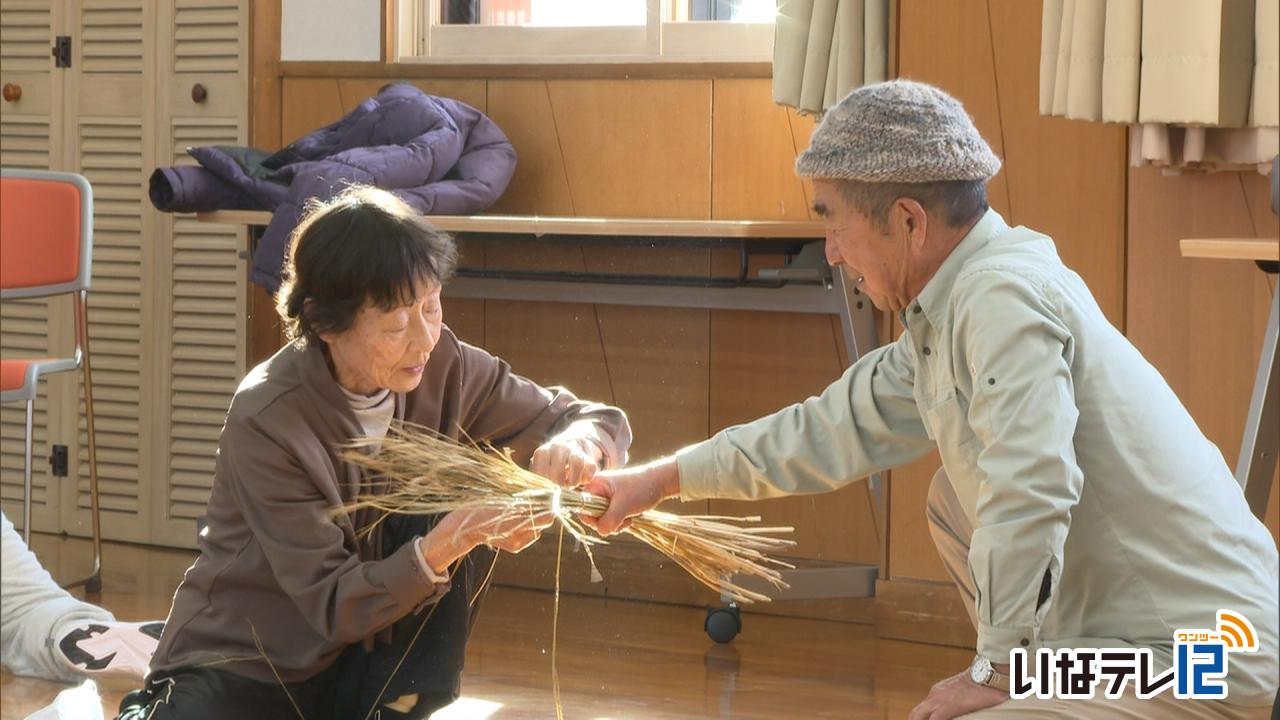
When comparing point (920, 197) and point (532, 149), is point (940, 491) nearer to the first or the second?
point (920, 197)

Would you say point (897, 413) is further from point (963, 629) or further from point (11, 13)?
→ point (11, 13)

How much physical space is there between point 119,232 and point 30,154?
0.30 metres

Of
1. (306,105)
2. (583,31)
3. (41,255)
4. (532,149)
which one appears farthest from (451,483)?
(306,105)

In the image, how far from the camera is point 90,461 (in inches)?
149

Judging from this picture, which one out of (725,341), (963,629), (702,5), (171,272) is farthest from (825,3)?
(171,272)

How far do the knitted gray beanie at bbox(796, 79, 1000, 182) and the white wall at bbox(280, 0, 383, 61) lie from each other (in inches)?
104

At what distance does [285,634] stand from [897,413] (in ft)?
2.69

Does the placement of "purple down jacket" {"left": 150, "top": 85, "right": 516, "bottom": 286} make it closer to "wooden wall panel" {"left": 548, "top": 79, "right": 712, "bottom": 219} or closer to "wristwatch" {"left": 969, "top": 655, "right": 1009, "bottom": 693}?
"wooden wall panel" {"left": 548, "top": 79, "right": 712, "bottom": 219}

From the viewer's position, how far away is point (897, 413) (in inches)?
76.9

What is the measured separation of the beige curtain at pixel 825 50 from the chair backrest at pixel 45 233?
61.8 inches

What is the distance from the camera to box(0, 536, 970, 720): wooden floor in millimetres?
2896

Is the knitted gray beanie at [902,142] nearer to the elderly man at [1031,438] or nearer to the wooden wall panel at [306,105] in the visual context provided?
the elderly man at [1031,438]

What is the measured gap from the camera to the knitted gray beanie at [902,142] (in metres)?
1.66

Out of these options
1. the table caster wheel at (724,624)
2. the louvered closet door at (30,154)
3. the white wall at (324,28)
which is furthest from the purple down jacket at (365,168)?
the table caster wheel at (724,624)
